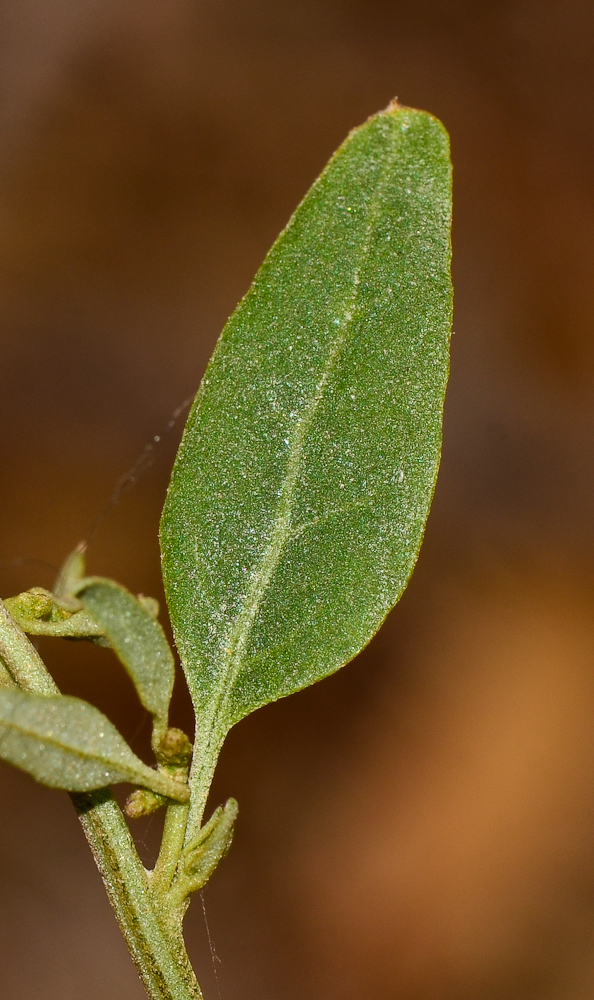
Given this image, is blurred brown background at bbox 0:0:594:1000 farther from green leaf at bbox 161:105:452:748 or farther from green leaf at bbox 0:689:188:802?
green leaf at bbox 0:689:188:802

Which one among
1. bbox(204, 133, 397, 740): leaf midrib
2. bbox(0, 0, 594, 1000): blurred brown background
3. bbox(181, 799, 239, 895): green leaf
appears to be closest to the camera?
bbox(181, 799, 239, 895): green leaf

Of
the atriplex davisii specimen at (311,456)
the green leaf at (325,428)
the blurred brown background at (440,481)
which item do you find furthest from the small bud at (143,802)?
the blurred brown background at (440,481)

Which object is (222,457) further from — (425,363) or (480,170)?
(480,170)

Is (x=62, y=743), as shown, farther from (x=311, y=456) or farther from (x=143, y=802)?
(x=311, y=456)

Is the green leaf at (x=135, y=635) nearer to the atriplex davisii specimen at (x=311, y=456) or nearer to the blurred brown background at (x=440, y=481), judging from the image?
the atriplex davisii specimen at (x=311, y=456)

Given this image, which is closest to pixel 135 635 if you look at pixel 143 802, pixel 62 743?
pixel 62 743

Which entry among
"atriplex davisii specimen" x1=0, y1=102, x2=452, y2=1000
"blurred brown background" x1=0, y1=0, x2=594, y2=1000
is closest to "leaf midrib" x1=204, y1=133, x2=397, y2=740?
"atriplex davisii specimen" x1=0, y1=102, x2=452, y2=1000

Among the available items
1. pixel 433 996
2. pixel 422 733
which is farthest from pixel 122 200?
pixel 433 996
